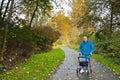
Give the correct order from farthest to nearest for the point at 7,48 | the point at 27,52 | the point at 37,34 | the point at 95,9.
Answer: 1. the point at 37,34
2. the point at 95,9
3. the point at 27,52
4. the point at 7,48

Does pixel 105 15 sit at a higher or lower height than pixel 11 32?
higher

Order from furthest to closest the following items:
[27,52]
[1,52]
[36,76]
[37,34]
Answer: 1. [37,34]
2. [27,52]
3. [1,52]
4. [36,76]

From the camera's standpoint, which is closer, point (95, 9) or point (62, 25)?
point (95, 9)

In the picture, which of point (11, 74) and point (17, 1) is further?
point (17, 1)

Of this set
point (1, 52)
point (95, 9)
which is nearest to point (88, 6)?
point (95, 9)

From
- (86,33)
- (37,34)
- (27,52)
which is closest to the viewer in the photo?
(27,52)

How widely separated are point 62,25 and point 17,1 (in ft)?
→ 158

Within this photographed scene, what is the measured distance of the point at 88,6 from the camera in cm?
3775

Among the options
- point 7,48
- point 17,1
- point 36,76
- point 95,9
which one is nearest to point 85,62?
point 36,76

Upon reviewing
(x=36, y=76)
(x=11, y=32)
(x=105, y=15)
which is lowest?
(x=36, y=76)

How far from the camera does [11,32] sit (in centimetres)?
2155

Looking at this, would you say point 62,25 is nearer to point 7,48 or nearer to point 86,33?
point 86,33

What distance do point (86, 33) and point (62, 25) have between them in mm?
29519

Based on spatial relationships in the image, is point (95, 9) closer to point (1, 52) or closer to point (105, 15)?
point (105, 15)
